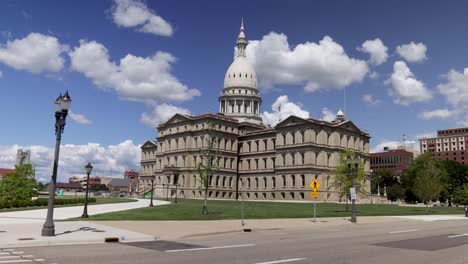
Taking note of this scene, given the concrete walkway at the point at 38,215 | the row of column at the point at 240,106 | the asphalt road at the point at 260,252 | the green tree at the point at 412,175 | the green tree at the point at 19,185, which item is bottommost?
the concrete walkway at the point at 38,215

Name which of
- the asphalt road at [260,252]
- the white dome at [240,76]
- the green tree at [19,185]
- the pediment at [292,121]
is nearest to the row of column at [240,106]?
the white dome at [240,76]

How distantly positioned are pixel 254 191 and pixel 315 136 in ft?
84.8

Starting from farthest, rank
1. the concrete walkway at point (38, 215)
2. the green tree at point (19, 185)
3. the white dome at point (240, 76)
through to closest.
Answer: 1. the white dome at point (240, 76)
2. the green tree at point (19, 185)
3. the concrete walkway at point (38, 215)

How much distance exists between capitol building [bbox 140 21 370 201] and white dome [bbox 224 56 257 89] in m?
0.36

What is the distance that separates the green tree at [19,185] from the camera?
2625 inches

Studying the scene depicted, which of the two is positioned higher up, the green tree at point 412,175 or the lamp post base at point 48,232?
the green tree at point 412,175

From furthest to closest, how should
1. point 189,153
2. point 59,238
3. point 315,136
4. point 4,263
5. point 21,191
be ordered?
point 189,153, point 315,136, point 21,191, point 59,238, point 4,263

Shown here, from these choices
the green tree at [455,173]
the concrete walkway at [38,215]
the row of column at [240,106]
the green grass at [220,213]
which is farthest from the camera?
the row of column at [240,106]

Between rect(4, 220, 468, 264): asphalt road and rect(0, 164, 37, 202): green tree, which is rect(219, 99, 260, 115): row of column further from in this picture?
rect(4, 220, 468, 264): asphalt road

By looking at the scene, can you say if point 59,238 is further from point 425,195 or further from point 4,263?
point 425,195

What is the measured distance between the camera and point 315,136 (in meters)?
97.1

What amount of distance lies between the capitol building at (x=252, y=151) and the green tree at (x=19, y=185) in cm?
3293

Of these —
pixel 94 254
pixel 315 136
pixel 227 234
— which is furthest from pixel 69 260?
A: pixel 315 136

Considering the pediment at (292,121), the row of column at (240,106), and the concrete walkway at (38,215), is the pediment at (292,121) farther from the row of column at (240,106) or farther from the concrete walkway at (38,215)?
the concrete walkway at (38,215)
